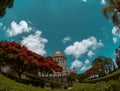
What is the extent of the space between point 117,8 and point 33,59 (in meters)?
18.0

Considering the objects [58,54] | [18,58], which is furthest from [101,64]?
[18,58]

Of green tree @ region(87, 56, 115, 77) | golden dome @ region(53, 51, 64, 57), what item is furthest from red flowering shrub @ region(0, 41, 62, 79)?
golden dome @ region(53, 51, 64, 57)

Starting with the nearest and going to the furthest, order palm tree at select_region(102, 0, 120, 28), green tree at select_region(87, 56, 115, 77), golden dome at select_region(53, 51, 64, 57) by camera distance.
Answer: palm tree at select_region(102, 0, 120, 28) → green tree at select_region(87, 56, 115, 77) → golden dome at select_region(53, 51, 64, 57)

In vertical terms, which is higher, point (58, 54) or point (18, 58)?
point (58, 54)

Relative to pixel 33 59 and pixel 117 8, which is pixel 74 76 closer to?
pixel 33 59

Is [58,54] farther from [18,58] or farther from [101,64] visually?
[18,58]

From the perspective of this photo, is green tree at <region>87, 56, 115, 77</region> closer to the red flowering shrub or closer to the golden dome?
the golden dome

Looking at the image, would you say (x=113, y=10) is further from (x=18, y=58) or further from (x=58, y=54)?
(x=58, y=54)

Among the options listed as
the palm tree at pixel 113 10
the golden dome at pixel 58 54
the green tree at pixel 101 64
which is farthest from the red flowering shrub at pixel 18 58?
the golden dome at pixel 58 54

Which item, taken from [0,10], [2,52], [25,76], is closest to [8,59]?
[2,52]

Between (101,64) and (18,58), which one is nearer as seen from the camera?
(18,58)

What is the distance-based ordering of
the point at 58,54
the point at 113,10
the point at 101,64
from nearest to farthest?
the point at 113,10 → the point at 101,64 → the point at 58,54

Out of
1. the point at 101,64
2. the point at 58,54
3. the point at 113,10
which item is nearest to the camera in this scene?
the point at 113,10

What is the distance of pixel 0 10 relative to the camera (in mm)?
30844
